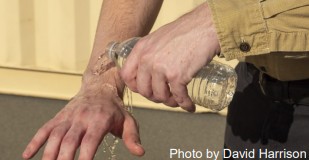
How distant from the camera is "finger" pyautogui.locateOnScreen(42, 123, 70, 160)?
Result: 1.24 m

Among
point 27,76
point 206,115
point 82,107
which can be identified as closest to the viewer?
point 82,107

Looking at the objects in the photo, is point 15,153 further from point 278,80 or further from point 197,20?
point 197,20

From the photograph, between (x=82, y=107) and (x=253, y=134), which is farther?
(x=253, y=134)

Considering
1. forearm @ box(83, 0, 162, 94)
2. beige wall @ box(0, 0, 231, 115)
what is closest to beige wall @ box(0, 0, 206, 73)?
beige wall @ box(0, 0, 231, 115)

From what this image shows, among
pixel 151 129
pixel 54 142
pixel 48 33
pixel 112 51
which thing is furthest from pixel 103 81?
pixel 48 33

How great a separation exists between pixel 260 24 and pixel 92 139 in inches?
16.8

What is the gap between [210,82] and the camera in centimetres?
142

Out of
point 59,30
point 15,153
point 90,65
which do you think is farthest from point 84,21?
point 90,65

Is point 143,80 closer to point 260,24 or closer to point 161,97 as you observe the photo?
point 161,97

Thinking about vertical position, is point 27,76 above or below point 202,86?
below

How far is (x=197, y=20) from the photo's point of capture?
1152 millimetres

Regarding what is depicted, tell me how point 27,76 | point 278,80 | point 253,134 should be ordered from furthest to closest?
point 27,76 < point 253,134 < point 278,80

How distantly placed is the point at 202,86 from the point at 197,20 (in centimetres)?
29

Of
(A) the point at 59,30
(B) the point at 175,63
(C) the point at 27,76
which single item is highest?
(B) the point at 175,63
